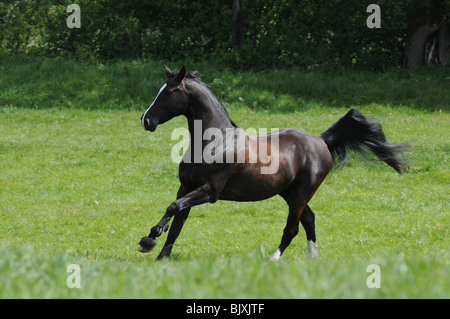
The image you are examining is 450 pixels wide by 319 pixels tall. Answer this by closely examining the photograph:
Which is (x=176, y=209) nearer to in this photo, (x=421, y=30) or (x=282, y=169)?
(x=282, y=169)

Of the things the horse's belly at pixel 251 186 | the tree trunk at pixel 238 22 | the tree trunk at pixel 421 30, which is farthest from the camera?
the tree trunk at pixel 238 22

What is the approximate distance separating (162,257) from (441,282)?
3433 millimetres

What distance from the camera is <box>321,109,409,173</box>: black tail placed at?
7.88 m

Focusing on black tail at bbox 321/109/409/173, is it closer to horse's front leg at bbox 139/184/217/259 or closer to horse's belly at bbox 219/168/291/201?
horse's belly at bbox 219/168/291/201

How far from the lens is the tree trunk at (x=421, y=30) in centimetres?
2180

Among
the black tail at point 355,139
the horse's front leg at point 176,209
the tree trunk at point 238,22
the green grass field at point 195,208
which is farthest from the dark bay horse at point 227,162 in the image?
the tree trunk at point 238,22

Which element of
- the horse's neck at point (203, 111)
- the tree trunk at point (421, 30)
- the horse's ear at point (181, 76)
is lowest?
the horse's neck at point (203, 111)

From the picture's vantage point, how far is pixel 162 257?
22.1ft

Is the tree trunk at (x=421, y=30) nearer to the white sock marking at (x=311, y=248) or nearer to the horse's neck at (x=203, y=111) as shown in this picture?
the white sock marking at (x=311, y=248)

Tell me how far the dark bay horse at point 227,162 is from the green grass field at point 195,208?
0.59 metres

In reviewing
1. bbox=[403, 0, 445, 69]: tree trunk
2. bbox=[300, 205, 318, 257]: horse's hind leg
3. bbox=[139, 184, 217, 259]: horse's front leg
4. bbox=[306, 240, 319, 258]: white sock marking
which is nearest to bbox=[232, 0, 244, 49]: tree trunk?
bbox=[403, 0, 445, 69]: tree trunk

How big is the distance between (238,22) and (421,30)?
691 cm

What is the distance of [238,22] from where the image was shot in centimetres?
2277
